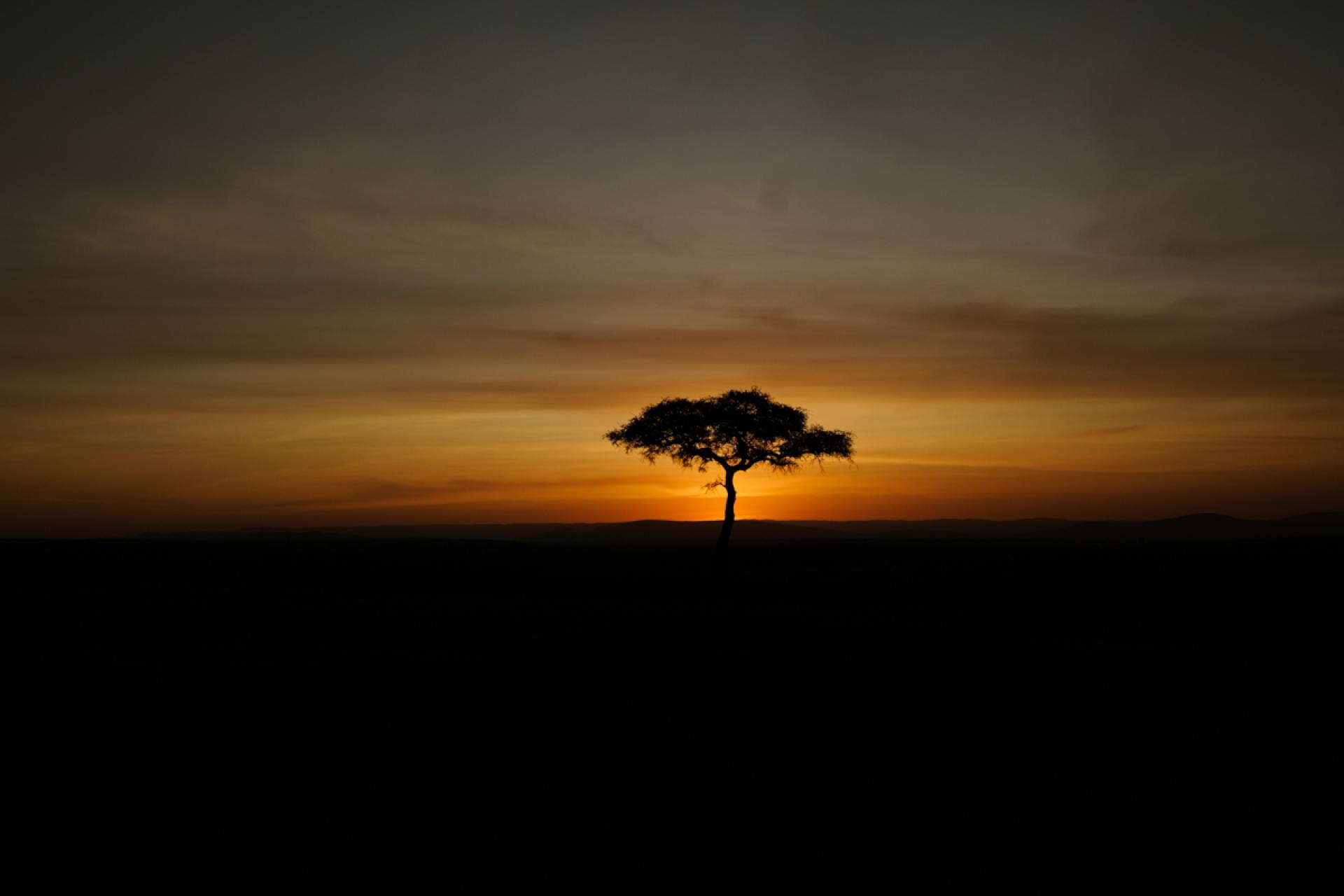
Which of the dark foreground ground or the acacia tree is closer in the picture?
the dark foreground ground

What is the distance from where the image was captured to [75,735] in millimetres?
11289

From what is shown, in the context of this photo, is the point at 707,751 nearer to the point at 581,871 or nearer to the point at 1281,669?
the point at 581,871

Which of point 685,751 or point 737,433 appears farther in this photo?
point 737,433

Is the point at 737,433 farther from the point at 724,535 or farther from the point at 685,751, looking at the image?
the point at 685,751

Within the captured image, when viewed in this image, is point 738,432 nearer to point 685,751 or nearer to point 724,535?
point 724,535

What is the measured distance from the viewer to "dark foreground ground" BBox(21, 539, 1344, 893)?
712 centimetres

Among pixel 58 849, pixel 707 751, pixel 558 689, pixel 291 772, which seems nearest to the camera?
pixel 58 849

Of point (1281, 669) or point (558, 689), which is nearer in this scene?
point (558, 689)

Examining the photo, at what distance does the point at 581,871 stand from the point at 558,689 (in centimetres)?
747

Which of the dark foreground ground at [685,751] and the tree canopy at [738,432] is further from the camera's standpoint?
the tree canopy at [738,432]

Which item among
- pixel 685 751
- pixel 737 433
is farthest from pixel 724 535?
pixel 685 751

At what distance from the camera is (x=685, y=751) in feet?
34.3

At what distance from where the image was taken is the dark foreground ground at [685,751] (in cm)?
712

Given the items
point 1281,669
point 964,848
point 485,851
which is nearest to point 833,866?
point 964,848
